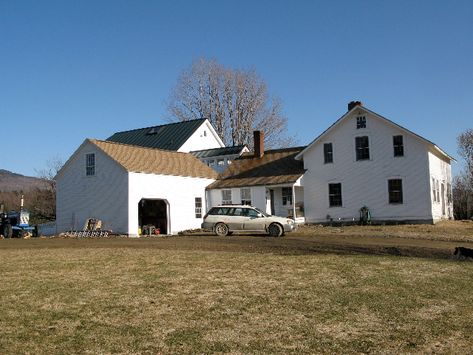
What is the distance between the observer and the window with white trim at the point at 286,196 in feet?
121

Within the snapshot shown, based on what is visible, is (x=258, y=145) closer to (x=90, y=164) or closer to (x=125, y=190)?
(x=125, y=190)

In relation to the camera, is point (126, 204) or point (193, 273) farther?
point (126, 204)

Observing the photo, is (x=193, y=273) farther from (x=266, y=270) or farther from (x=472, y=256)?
(x=472, y=256)

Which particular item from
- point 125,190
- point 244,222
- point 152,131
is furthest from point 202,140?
point 244,222

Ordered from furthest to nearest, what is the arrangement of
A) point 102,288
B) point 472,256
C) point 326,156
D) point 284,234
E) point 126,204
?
1. point 326,156
2. point 126,204
3. point 284,234
4. point 472,256
5. point 102,288

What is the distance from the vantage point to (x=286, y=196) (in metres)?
37.1

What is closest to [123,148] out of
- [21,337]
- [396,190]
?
[396,190]

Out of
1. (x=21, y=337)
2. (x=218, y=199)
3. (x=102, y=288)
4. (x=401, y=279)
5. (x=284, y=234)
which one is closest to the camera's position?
(x=21, y=337)

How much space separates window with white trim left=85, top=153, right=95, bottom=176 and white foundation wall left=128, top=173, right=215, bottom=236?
10.7 feet

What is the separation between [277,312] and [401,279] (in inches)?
173

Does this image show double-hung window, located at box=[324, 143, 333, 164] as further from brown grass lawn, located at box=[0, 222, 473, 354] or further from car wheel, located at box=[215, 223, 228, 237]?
brown grass lawn, located at box=[0, 222, 473, 354]

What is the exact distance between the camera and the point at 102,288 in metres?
10.7

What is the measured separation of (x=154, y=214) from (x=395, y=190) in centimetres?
1576

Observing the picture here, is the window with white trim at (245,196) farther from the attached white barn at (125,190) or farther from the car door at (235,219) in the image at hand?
the car door at (235,219)
